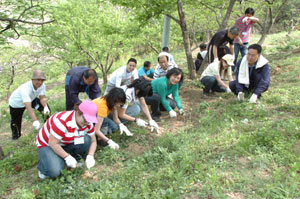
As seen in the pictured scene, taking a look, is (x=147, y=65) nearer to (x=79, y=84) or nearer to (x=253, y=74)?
(x=79, y=84)

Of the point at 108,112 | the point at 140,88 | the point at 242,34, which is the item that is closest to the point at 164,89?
the point at 140,88

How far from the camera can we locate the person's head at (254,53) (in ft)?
11.7

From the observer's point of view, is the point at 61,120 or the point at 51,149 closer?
the point at 61,120

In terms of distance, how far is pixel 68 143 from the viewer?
8.84ft

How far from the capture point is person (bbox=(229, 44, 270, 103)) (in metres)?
3.65

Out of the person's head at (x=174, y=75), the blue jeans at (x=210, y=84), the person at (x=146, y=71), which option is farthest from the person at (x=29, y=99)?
the blue jeans at (x=210, y=84)

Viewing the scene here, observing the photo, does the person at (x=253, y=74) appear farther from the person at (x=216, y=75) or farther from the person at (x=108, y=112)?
the person at (x=108, y=112)

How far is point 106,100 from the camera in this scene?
289cm

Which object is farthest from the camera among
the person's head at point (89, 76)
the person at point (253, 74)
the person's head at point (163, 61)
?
the person's head at point (163, 61)

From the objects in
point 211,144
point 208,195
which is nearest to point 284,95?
point 211,144

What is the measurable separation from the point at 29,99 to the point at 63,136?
1.74 meters

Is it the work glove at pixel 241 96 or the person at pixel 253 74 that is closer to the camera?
the person at pixel 253 74

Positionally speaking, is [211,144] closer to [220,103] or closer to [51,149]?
[220,103]

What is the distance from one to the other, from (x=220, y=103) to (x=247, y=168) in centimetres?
202
